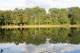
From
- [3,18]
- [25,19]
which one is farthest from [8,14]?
[25,19]

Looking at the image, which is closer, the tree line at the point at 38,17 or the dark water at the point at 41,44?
the dark water at the point at 41,44

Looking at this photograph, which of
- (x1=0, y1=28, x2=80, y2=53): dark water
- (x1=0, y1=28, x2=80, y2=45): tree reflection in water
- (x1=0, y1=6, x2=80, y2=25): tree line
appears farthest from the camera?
(x1=0, y1=6, x2=80, y2=25): tree line

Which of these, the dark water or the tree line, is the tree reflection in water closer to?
the dark water

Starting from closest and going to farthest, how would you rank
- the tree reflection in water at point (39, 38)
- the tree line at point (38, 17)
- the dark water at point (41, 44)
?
the dark water at point (41, 44) < the tree reflection in water at point (39, 38) < the tree line at point (38, 17)

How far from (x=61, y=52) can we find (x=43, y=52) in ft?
6.09

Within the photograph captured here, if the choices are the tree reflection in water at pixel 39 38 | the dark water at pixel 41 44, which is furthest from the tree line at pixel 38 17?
the dark water at pixel 41 44

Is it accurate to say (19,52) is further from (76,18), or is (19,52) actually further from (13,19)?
(76,18)

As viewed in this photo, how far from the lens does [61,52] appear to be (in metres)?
10.2

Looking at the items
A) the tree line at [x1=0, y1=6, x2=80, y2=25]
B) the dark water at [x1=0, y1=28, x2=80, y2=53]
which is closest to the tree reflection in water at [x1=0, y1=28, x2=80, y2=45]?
the dark water at [x1=0, y1=28, x2=80, y2=53]

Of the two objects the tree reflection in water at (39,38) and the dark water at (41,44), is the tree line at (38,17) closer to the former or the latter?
the tree reflection in water at (39,38)

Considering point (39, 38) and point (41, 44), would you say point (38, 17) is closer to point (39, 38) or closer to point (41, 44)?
point (39, 38)

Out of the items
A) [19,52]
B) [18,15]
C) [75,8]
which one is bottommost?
[19,52]

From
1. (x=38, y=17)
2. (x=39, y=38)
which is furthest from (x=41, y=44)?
(x=38, y=17)

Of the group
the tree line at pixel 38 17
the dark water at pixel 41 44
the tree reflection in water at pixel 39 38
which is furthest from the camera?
the tree line at pixel 38 17
